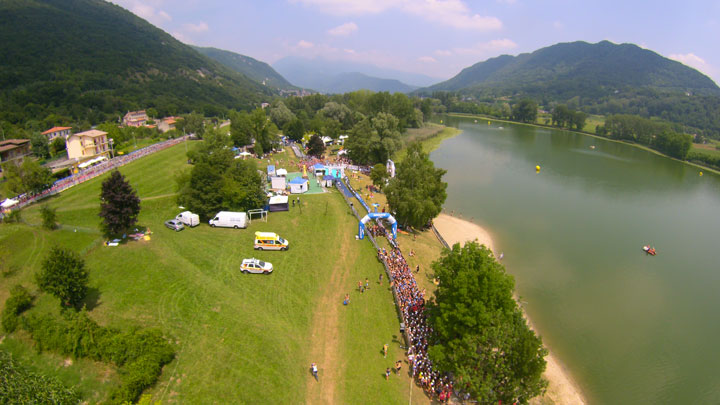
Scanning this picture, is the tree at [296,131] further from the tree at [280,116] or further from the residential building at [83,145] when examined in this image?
the residential building at [83,145]

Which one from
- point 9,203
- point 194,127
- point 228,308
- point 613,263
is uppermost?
point 194,127

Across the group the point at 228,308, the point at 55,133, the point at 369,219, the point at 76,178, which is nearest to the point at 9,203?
the point at 76,178

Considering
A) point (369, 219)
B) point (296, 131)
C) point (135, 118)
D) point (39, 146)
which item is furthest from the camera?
point (135, 118)

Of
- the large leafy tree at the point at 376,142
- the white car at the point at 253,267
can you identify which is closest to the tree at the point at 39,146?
the large leafy tree at the point at 376,142

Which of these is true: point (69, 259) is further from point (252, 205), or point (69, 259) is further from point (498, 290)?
point (498, 290)

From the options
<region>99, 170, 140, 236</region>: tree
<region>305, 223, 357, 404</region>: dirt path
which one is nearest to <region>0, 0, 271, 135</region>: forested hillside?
<region>99, 170, 140, 236</region>: tree

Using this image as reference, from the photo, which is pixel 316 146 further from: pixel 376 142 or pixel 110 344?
pixel 110 344
